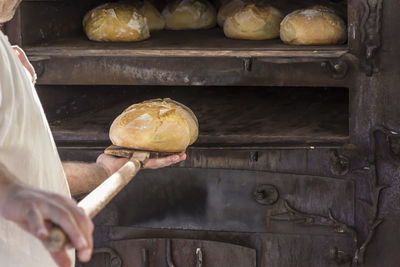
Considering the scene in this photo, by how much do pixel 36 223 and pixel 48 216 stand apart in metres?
0.02

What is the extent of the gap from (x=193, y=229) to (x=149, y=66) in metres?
0.61


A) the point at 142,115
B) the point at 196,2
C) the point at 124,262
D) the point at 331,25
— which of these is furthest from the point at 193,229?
the point at 196,2

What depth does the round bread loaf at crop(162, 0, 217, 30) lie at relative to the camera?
2.93 m

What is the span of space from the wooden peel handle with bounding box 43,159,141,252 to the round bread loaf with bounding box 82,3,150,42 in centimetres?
81

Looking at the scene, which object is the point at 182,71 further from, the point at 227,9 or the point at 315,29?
the point at 227,9

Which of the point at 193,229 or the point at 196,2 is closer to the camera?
the point at 193,229

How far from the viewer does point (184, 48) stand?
7.45ft

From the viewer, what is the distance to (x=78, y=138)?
229 cm

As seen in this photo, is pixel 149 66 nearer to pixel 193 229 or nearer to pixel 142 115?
pixel 142 115

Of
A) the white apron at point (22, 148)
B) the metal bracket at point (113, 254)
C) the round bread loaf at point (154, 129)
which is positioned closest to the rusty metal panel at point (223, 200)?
the metal bracket at point (113, 254)

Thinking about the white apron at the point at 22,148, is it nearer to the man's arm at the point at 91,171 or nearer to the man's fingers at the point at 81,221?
the man's arm at the point at 91,171

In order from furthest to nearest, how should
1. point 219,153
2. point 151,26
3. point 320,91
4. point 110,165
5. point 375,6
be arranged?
point 320,91
point 151,26
point 219,153
point 375,6
point 110,165

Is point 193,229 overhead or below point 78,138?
below

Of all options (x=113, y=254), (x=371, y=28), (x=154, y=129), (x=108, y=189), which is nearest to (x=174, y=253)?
(x=113, y=254)
